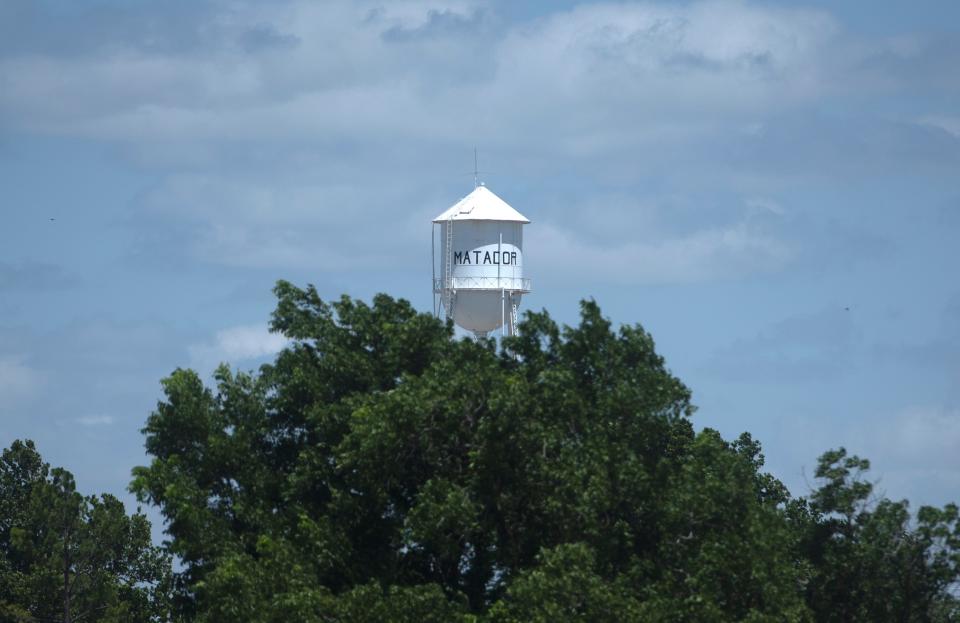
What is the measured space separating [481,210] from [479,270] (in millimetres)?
2477

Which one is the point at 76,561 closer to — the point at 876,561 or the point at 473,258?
the point at 473,258

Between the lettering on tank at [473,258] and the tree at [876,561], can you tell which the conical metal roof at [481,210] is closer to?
the lettering on tank at [473,258]

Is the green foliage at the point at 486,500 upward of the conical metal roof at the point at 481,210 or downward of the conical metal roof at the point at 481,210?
downward

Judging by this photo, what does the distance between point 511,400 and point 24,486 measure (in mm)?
40454

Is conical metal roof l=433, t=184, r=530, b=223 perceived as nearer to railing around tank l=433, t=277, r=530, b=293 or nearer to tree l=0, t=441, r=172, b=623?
railing around tank l=433, t=277, r=530, b=293

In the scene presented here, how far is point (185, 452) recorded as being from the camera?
51438 millimetres

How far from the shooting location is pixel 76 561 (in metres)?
73.3

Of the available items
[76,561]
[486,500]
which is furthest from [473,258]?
[486,500]

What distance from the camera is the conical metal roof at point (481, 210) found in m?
73.0

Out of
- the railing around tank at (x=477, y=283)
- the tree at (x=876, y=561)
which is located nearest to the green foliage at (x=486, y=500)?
the tree at (x=876, y=561)

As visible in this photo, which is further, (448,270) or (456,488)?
(448,270)

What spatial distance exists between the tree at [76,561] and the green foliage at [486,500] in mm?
Answer: 22597

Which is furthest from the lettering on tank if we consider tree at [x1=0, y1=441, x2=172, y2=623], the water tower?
tree at [x1=0, y1=441, x2=172, y2=623]

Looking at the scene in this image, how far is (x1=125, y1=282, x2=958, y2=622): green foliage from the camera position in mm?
42562
